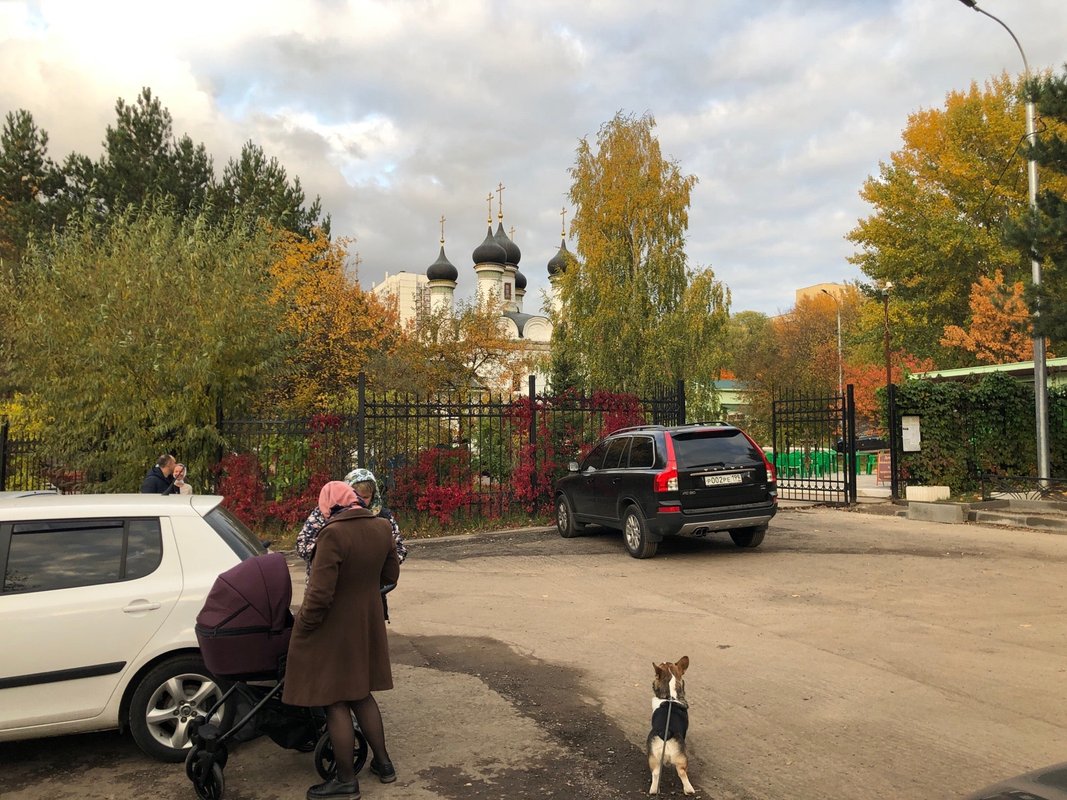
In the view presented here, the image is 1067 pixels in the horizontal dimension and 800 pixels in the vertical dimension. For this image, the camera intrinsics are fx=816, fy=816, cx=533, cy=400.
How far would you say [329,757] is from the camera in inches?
170

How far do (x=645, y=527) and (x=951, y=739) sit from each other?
656cm

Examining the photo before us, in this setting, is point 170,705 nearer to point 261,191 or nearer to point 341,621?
point 341,621

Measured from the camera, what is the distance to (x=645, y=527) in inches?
443

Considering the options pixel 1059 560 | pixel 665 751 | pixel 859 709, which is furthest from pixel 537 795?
pixel 1059 560

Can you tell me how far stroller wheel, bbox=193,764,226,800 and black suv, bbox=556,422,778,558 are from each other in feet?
25.0

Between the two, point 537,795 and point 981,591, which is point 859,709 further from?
point 981,591

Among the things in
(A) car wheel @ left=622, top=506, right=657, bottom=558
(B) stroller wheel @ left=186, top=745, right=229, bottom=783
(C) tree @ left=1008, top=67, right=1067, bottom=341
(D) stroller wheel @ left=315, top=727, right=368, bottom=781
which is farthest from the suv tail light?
(C) tree @ left=1008, top=67, right=1067, bottom=341

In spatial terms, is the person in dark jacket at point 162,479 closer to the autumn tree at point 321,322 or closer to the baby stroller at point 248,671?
the baby stroller at point 248,671

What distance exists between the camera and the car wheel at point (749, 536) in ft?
39.2

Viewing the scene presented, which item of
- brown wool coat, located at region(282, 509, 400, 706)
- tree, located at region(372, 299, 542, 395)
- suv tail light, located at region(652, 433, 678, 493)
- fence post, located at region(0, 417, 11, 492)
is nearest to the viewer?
brown wool coat, located at region(282, 509, 400, 706)

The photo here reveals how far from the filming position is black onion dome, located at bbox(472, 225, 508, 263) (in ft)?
220

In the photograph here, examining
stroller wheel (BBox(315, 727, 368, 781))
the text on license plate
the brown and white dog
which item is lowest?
stroller wheel (BBox(315, 727, 368, 781))

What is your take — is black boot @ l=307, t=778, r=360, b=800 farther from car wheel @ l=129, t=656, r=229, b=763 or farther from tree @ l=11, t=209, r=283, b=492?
tree @ l=11, t=209, r=283, b=492

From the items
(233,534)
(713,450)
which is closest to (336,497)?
(233,534)
